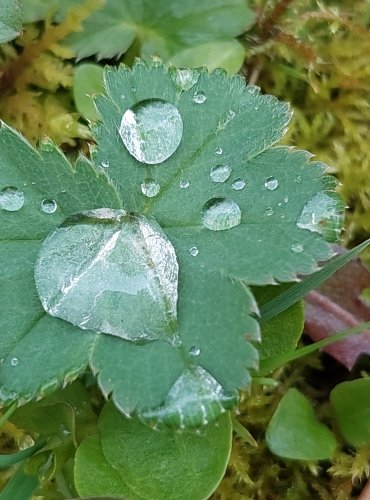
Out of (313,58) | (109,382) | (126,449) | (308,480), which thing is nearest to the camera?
(109,382)

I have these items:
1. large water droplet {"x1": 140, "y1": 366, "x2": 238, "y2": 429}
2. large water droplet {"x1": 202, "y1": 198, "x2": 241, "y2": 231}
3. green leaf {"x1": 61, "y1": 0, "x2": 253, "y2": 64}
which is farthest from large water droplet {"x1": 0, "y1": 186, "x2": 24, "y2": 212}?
green leaf {"x1": 61, "y1": 0, "x2": 253, "y2": 64}

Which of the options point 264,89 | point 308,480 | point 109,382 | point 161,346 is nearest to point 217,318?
point 161,346

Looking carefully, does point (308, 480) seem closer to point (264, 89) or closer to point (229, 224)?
point (229, 224)

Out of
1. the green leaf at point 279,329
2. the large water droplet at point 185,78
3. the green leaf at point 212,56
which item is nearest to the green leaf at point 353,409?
the green leaf at point 279,329

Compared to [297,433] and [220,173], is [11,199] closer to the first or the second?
[220,173]

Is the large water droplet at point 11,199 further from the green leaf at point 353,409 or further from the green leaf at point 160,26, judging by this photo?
the green leaf at point 353,409
